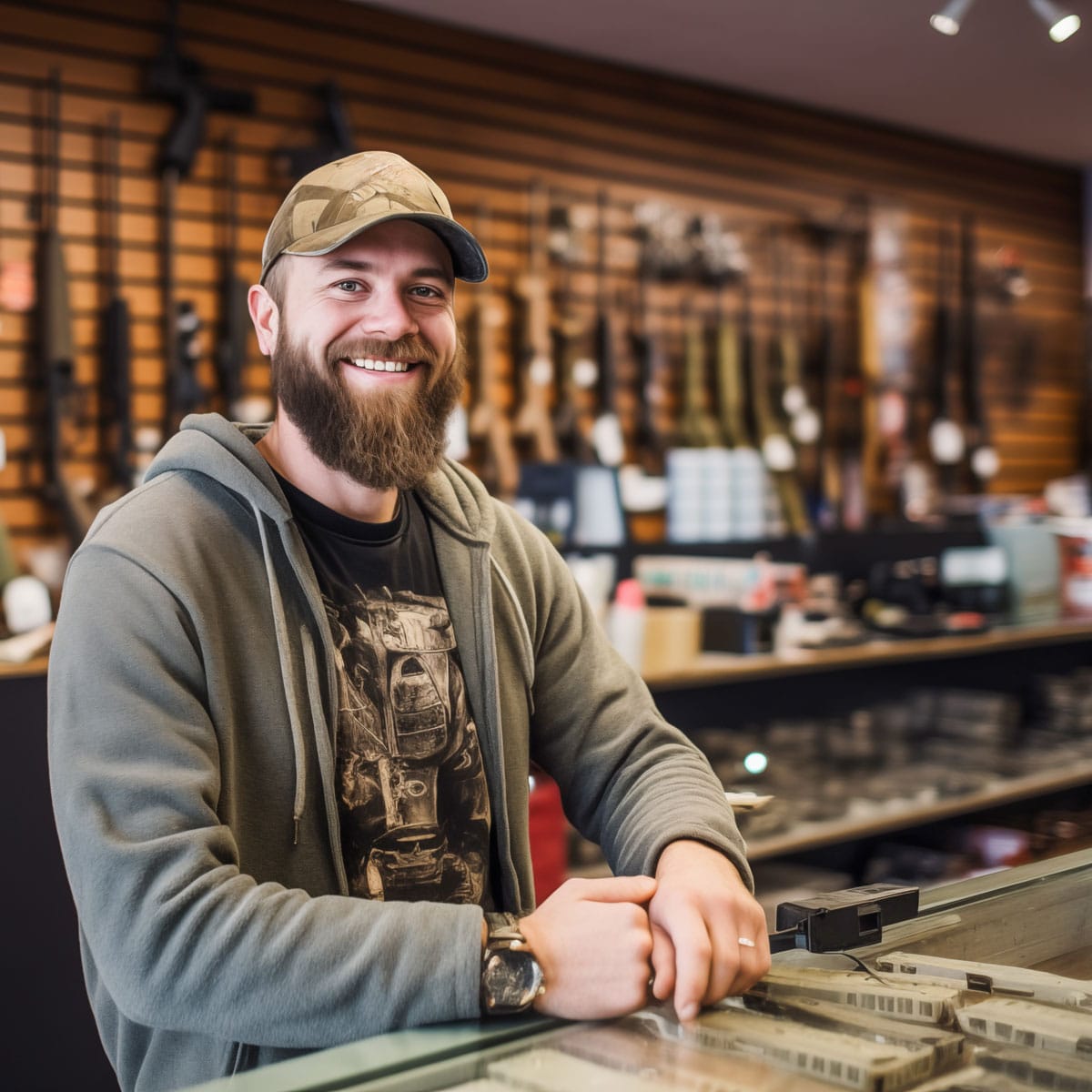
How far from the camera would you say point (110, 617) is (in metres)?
1.19

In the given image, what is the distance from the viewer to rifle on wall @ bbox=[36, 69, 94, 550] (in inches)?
145

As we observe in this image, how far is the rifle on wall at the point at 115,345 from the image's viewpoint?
12.5 ft

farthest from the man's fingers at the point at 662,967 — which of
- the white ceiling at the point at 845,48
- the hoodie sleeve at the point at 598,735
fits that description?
the white ceiling at the point at 845,48

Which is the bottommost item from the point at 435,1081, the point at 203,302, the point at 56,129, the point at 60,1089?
the point at 60,1089

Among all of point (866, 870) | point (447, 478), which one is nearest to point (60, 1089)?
point (447, 478)

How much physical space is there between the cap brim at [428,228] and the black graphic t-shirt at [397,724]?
27cm

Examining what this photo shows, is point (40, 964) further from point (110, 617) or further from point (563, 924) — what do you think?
point (563, 924)

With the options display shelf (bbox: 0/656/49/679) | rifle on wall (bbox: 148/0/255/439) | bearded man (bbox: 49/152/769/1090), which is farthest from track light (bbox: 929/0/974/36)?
display shelf (bbox: 0/656/49/679)

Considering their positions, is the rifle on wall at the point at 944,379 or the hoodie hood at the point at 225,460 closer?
the hoodie hood at the point at 225,460

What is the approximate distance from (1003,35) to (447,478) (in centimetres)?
430

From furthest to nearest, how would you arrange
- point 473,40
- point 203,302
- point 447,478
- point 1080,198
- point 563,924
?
point 1080,198 → point 473,40 → point 203,302 → point 447,478 → point 563,924

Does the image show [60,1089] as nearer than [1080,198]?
Yes

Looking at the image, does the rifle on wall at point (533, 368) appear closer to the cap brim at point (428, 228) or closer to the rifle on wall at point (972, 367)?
the rifle on wall at point (972, 367)

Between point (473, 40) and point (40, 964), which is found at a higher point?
point (473, 40)
